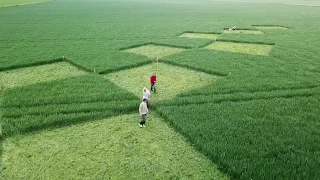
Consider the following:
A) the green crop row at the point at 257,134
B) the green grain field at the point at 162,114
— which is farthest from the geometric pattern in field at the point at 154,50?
the green crop row at the point at 257,134

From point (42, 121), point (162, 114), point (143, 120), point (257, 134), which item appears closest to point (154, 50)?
point (162, 114)

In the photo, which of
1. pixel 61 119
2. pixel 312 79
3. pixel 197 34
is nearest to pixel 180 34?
pixel 197 34

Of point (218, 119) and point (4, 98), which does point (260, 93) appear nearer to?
point (218, 119)

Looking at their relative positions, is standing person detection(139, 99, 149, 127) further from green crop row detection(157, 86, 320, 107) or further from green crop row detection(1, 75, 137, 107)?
green crop row detection(1, 75, 137, 107)

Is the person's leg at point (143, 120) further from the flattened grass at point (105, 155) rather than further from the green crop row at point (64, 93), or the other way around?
the green crop row at point (64, 93)

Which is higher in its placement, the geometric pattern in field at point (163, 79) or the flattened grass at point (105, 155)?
the geometric pattern in field at point (163, 79)
